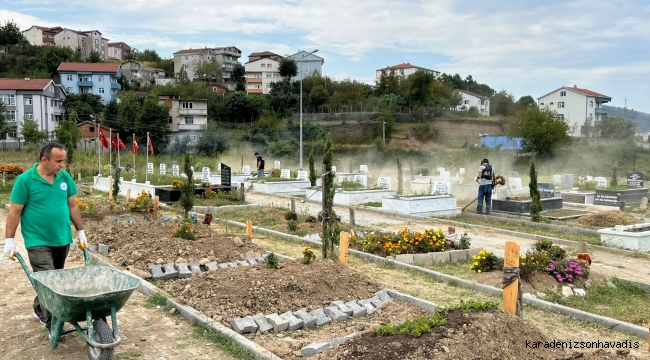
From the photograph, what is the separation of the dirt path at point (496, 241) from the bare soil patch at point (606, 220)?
9.97 ft

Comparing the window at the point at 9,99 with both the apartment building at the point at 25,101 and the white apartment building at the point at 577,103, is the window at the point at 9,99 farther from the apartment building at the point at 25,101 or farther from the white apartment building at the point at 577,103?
the white apartment building at the point at 577,103

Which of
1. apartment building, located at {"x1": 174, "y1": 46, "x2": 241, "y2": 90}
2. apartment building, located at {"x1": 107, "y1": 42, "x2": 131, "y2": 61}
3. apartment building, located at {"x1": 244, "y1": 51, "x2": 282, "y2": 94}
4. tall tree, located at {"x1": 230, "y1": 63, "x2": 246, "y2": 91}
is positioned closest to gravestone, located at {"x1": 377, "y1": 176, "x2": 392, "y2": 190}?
apartment building, located at {"x1": 244, "y1": 51, "x2": 282, "y2": 94}

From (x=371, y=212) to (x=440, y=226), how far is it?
10.3 ft

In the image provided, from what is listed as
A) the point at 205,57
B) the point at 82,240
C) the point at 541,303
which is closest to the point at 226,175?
the point at 82,240

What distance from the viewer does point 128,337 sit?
5.62 metres

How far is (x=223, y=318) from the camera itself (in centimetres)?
610

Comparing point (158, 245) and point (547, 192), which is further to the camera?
point (547, 192)

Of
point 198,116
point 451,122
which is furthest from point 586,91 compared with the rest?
point 198,116

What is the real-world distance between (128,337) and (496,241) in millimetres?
9039

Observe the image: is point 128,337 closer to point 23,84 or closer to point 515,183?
point 515,183

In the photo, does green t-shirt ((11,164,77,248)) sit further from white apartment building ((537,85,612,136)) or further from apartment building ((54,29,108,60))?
apartment building ((54,29,108,60))

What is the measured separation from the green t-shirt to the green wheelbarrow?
0.45 metres

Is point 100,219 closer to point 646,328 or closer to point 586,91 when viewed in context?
point 646,328

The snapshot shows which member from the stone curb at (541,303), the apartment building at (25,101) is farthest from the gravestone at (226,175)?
the apartment building at (25,101)
